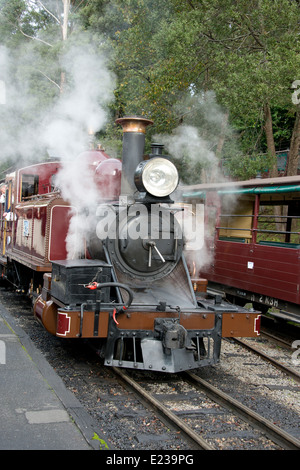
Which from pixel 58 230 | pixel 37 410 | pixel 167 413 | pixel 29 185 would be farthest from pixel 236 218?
pixel 37 410

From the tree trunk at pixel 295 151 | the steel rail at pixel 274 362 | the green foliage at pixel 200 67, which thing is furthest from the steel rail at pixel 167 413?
the tree trunk at pixel 295 151

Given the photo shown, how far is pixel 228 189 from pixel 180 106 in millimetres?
4333

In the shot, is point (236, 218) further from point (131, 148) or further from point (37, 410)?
point (37, 410)

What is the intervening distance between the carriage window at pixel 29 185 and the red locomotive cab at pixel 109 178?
2.43 meters

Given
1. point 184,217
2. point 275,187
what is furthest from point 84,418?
point 275,187

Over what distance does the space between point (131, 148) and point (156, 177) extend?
2.49 feet

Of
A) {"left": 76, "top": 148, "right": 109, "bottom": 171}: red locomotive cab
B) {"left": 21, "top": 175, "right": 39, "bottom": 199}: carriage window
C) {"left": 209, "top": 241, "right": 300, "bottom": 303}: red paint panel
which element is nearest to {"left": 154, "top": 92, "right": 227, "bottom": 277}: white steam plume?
{"left": 209, "top": 241, "right": 300, "bottom": 303}: red paint panel

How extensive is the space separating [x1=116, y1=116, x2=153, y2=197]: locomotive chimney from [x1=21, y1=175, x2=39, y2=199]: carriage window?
3.13 meters

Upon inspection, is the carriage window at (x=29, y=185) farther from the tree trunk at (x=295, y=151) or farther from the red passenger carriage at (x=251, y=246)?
the tree trunk at (x=295, y=151)

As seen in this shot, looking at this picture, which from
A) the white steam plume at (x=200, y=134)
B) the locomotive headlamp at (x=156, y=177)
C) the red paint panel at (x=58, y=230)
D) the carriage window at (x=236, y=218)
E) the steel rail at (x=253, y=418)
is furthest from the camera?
the white steam plume at (x=200, y=134)

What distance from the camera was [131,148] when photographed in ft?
Answer: 20.2

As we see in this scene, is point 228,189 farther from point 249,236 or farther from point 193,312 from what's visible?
point 193,312

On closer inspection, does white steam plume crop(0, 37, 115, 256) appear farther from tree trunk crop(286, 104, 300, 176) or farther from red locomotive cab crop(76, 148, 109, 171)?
tree trunk crop(286, 104, 300, 176)

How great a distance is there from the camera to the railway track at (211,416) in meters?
3.96
